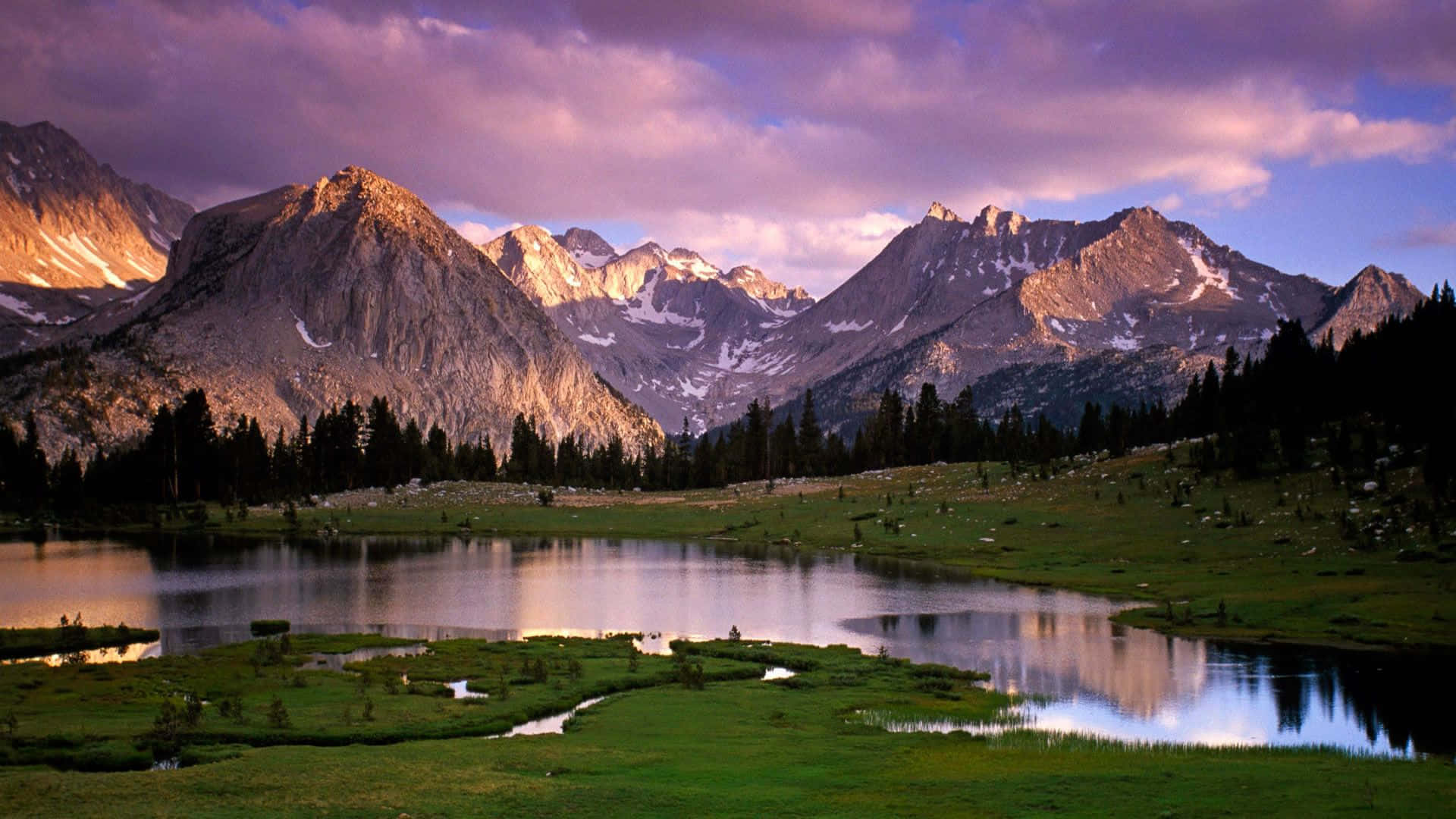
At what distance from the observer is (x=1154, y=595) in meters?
60.6

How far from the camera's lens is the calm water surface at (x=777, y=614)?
34.6 m

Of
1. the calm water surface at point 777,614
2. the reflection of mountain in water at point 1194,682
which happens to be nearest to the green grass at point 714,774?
the reflection of mountain in water at point 1194,682

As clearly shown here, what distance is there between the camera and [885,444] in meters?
176

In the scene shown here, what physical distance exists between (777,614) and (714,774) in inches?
1346

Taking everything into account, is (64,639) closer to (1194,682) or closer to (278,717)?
(278,717)

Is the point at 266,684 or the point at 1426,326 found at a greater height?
the point at 1426,326

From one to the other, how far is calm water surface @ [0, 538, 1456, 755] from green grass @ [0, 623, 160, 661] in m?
1.63

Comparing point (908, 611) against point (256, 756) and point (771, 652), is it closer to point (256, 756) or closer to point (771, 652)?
point (771, 652)

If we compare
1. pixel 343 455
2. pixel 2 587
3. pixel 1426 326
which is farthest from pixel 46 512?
pixel 1426 326

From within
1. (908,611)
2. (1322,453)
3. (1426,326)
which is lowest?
(908,611)

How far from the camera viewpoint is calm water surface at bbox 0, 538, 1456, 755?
34594mm

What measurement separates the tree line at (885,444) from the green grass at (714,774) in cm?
5355

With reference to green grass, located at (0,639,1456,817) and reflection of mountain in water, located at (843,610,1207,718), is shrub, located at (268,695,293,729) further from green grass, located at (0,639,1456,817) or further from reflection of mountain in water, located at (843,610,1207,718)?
reflection of mountain in water, located at (843,610,1207,718)

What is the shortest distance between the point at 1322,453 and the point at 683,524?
64.0 metres
